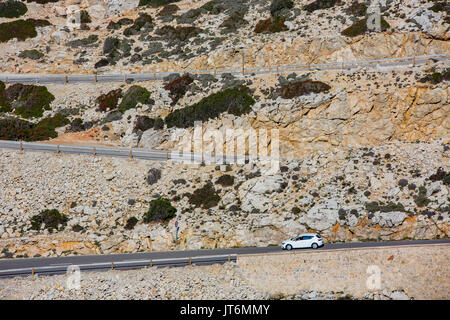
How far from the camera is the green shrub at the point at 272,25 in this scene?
57438 millimetres

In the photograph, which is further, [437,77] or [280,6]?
[280,6]

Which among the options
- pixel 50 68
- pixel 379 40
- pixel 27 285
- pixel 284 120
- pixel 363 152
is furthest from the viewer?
pixel 50 68

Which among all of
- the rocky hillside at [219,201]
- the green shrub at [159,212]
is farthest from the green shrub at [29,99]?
the green shrub at [159,212]

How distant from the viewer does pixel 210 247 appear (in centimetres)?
3559

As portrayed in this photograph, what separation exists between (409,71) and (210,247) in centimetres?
2510

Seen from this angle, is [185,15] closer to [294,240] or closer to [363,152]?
[363,152]

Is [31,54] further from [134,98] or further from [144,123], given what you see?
[144,123]

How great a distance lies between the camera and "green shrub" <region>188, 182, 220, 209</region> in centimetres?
3822

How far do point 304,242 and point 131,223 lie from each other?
13484 millimetres

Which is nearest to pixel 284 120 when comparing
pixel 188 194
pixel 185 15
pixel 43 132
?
pixel 188 194

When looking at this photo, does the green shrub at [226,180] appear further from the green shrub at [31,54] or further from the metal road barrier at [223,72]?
the green shrub at [31,54]

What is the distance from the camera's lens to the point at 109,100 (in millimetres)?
52531

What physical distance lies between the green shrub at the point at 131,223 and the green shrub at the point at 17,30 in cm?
4297

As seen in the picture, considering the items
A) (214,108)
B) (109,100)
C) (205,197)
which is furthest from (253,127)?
(109,100)
